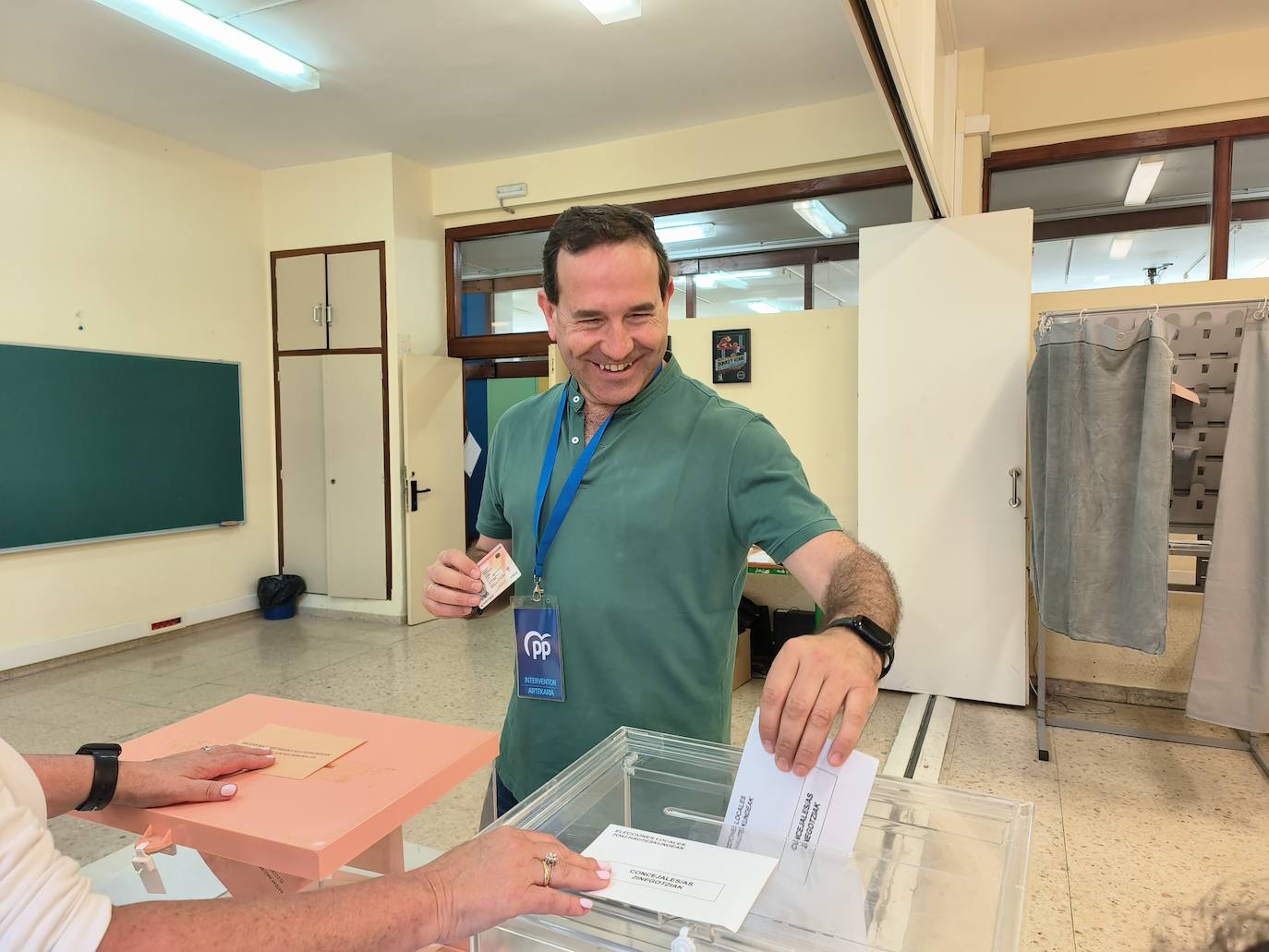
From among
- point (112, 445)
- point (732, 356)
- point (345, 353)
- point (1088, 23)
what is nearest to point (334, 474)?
point (345, 353)

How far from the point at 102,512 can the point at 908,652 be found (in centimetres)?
465

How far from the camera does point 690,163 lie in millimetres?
4770

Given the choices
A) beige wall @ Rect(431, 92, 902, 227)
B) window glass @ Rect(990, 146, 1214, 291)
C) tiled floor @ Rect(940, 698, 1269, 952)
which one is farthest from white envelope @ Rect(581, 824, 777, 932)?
beige wall @ Rect(431, 92, 902, 227)

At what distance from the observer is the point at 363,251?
5305 mm

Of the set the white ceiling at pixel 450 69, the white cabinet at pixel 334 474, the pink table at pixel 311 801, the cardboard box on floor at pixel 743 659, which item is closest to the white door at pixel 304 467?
the white cabinet at pixel 334 474

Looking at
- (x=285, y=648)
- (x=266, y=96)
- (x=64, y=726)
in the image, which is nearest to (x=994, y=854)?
(x=64, y=726)

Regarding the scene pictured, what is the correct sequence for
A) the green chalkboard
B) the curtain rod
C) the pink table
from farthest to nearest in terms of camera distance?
the green chalkboard < the curtain rod < the pink table

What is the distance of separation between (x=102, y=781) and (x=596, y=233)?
3.36 ft

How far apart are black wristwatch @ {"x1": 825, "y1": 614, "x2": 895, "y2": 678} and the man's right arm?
55 centimetres

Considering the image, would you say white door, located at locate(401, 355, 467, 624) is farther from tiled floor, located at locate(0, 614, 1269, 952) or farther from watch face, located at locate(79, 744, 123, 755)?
watch face, located at locate(79, 744, 123, 755)

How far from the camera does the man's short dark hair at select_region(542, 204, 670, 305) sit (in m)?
1.14

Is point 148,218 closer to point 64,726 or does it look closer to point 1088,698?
point 64,726

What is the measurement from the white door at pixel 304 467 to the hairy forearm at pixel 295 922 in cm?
526

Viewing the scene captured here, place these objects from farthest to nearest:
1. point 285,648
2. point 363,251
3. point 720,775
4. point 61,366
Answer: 1. point 363,251
2. point 285,648
3. point 61,366
4. point 720,775
